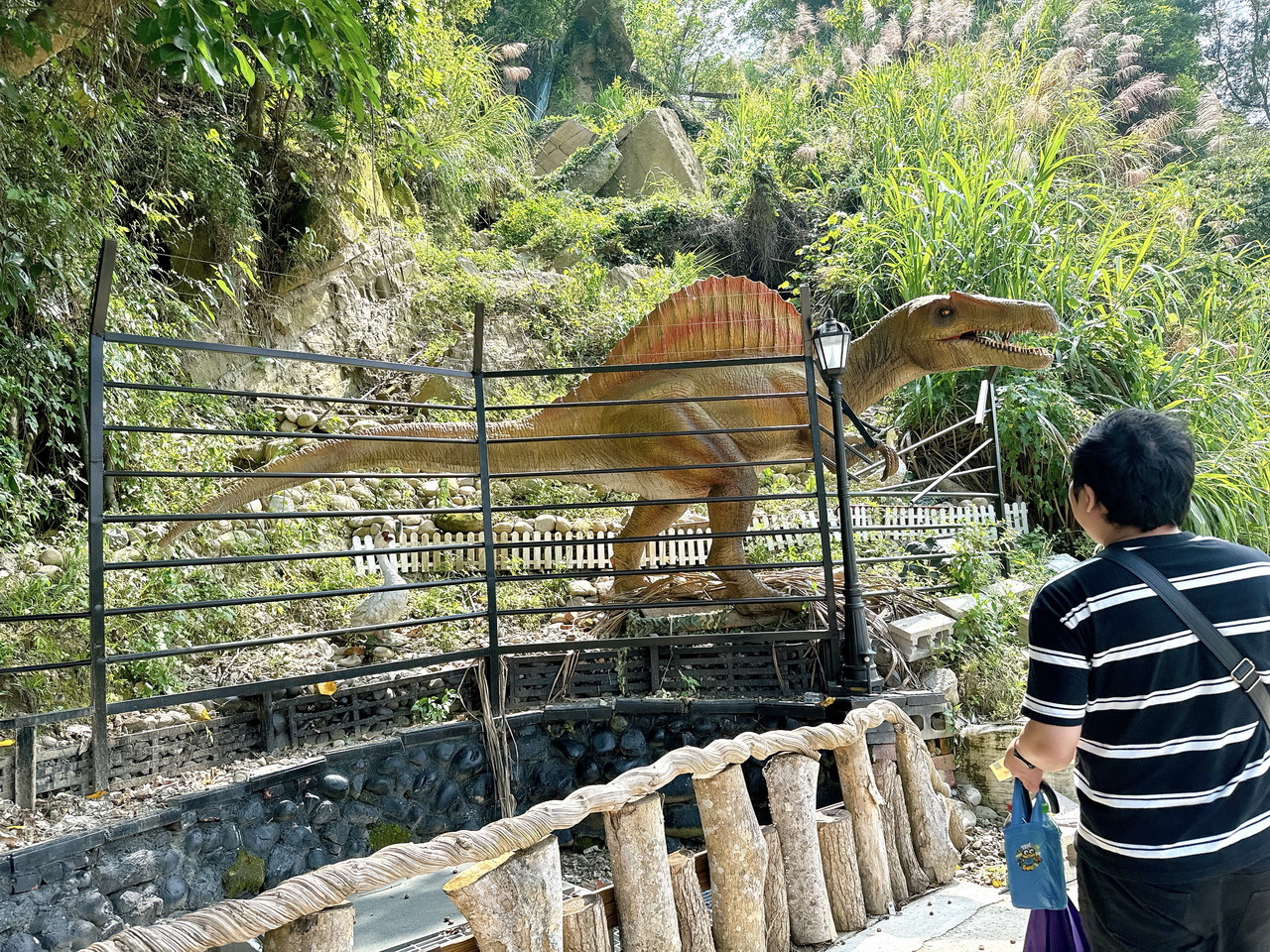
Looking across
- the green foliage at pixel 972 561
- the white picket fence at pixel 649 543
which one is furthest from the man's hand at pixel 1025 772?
the white picket fence at pixel 649 543

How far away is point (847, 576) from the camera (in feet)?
12.4

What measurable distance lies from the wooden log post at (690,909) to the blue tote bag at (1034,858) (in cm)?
107

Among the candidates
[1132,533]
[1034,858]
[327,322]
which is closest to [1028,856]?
[1034,858]

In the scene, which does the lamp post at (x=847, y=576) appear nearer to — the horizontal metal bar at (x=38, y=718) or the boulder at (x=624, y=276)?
the horizontal metal bar at (x=38, y=718)

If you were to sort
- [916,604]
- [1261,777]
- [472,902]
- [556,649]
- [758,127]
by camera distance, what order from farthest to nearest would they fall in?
[758,127], [916,604], [556,649], [472,902], [1261,777]

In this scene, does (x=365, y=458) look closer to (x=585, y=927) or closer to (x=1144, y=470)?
(x=585, y=927)

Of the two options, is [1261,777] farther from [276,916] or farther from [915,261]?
[915,261]

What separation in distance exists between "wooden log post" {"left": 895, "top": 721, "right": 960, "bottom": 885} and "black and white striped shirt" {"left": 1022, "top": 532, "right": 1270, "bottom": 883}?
1.80 m

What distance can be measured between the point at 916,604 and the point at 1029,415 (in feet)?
11.7

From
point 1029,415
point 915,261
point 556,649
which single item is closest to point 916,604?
point 556,649

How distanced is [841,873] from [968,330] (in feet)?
9.17

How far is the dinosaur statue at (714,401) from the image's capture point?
427cm

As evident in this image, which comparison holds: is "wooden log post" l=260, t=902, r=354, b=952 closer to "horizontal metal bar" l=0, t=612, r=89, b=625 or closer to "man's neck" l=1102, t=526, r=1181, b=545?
"horizontal metal bar" l=0, t=612, r=89, b=625

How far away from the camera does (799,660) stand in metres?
4.00
